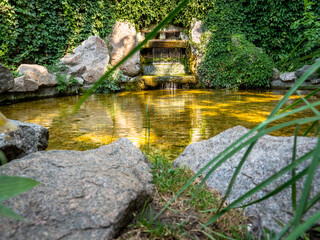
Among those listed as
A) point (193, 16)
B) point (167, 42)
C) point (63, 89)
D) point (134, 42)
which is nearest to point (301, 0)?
point (193, 16)

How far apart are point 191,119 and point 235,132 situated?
7.41 ft

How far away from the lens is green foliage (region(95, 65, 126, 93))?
8305mm

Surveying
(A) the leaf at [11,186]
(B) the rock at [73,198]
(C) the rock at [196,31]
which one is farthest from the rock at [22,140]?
(C) the rock at [196,31]

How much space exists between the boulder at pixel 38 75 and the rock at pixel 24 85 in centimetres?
11

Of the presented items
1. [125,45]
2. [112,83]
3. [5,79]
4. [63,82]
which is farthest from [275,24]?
[5,79]

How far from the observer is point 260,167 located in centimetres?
131

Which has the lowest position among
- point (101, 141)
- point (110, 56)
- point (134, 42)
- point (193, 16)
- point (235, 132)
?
point (101, 141)

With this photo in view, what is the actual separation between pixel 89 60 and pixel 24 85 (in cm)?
255

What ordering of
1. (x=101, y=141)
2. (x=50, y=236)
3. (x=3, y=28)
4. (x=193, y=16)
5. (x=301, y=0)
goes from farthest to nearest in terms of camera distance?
(x=193, y=16), (x=301, y=0), (x=3, y=28), (x=101, y=141), (x=50, y=236)

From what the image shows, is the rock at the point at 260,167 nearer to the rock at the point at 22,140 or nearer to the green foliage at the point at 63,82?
the rock at the point at 22,140

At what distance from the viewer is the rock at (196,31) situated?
982 cm

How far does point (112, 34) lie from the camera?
9406mm

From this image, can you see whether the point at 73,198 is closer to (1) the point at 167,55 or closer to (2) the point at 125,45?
(2) the point at 125,45

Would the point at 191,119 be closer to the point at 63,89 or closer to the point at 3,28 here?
the point at 63,89
